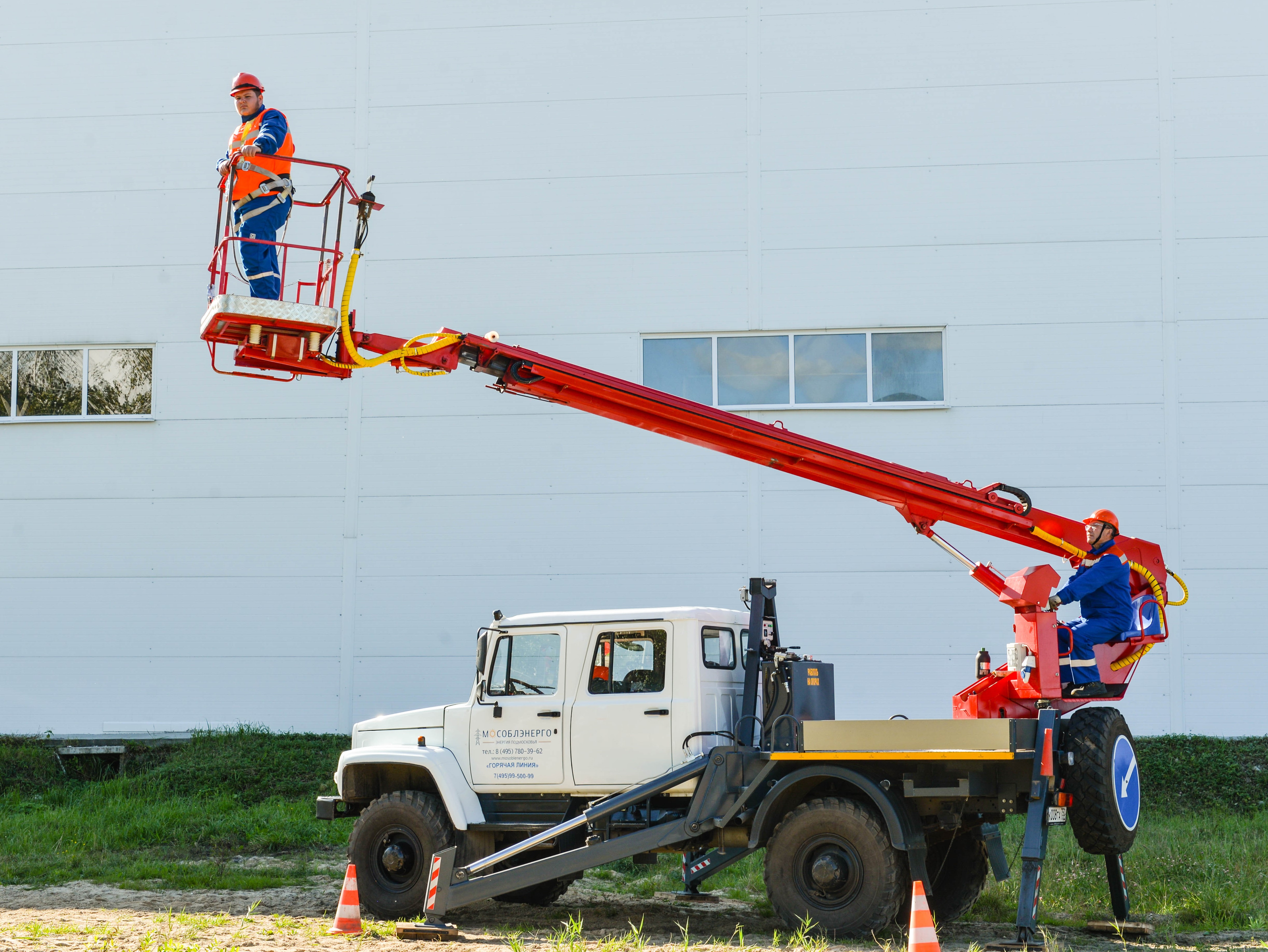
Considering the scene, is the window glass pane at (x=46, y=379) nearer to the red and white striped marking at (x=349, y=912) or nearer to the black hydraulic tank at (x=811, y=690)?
the red and white striped marking at (x=349, y=912)

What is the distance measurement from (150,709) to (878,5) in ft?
39.8

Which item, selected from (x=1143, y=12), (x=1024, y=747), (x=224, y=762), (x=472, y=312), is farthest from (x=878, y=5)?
(x=224, y=762)

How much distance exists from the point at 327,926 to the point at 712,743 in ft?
9.86

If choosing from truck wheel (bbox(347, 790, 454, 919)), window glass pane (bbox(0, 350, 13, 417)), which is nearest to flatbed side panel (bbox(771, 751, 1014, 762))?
truck wheel (bbox(347, 790, 454, 919))

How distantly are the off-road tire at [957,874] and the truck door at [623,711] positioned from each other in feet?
7.18

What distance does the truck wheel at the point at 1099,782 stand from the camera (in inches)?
321

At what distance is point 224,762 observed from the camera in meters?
15.0

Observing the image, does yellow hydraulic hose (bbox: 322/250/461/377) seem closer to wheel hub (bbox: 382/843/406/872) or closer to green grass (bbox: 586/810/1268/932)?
wheel hub (bbox: 382/843/406/872)

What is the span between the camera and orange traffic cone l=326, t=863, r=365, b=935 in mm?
8797

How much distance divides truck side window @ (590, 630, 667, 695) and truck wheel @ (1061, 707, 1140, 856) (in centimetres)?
271

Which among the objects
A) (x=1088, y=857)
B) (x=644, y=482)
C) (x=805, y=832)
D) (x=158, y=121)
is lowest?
(x=1088, y=857)

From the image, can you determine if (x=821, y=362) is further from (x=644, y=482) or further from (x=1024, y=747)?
(x=1024, y=747)

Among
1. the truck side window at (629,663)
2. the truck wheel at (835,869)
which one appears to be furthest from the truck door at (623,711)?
the truck wheel at (835,869)

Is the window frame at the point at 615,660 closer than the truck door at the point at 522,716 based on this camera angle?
Yes
